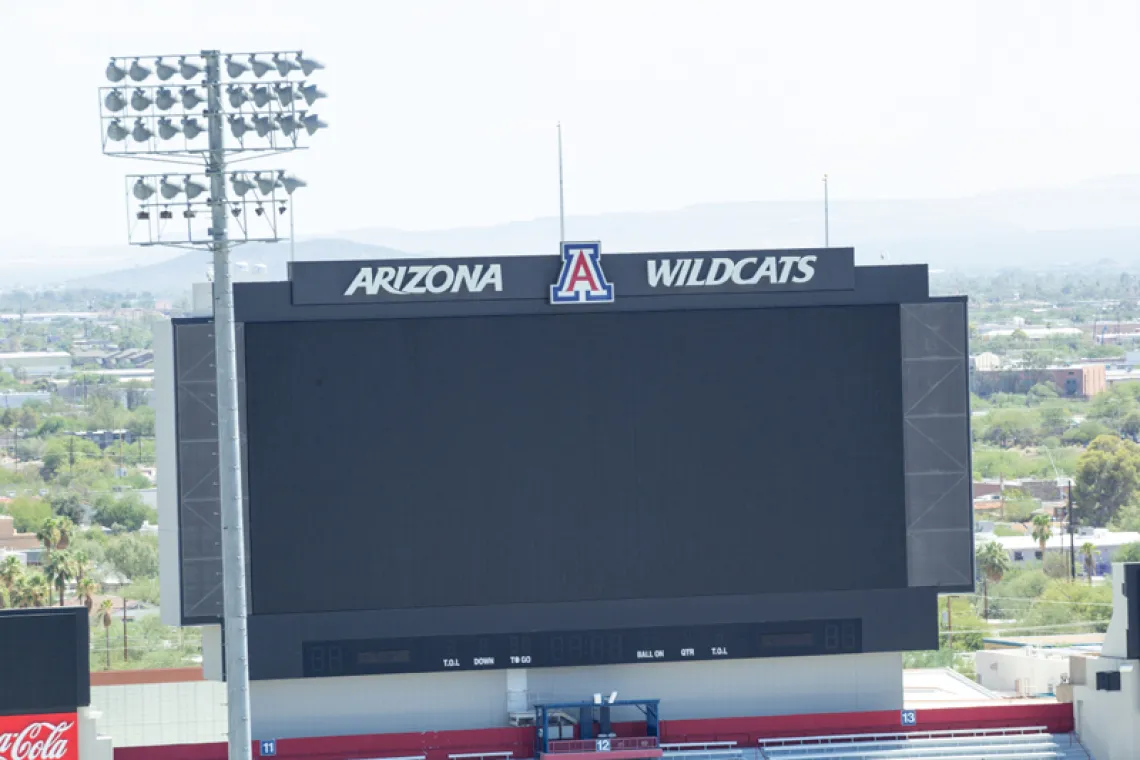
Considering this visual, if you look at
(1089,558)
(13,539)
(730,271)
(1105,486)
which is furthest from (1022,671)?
(1105,486)

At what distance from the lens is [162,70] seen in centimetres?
2216

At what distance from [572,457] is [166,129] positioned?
10.6 metres

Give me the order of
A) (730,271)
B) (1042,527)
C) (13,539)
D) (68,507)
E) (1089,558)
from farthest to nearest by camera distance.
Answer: (68,507)
(13,539)
(1089,558)
(1042,527)
(730,271)

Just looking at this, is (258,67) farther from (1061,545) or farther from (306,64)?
(1061,545)

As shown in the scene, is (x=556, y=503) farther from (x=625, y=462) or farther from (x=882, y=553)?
(x=882, y=553)

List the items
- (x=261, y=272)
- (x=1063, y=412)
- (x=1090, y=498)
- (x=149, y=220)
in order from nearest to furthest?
(x=149, y=220) < (x=261, y=272) < (x=1090, y=498) < (x=1063, y=412)

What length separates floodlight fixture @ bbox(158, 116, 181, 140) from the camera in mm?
22125

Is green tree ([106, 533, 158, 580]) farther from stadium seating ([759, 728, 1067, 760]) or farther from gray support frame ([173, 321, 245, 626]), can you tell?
stadium seating ([759, 728, 1067, 760])

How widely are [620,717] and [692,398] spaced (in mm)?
5237

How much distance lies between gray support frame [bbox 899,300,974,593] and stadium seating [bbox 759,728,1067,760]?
2650 mm

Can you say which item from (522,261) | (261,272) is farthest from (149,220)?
(522,261)

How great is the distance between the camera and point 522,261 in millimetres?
31000

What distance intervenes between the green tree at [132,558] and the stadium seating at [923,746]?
281 ft

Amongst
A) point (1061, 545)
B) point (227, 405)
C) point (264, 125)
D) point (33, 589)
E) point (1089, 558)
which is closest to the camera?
point (227, 405)
